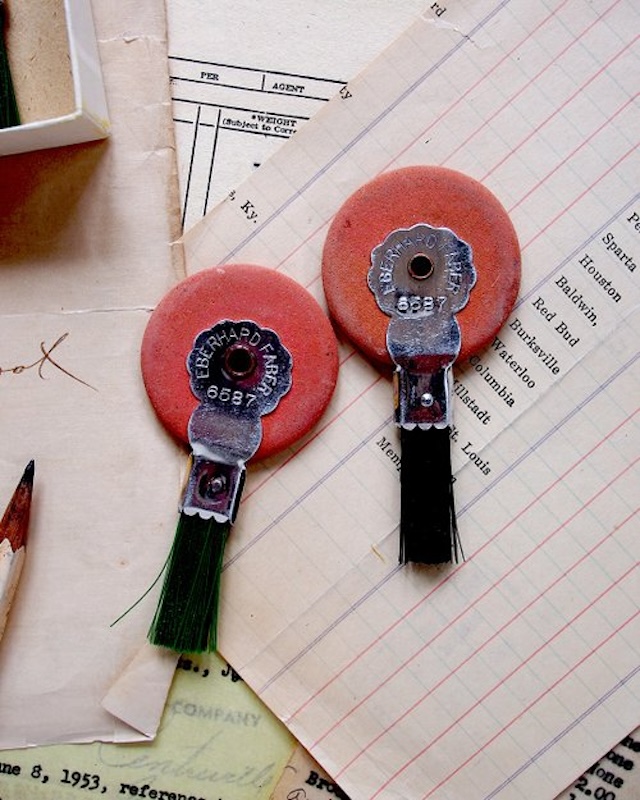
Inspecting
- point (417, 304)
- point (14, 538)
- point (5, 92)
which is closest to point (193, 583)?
point (14, 538)

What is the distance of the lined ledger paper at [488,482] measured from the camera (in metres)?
0.55

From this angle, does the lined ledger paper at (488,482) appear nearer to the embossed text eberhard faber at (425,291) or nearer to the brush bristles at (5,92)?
the embossed text eberhard faber at (425,291)

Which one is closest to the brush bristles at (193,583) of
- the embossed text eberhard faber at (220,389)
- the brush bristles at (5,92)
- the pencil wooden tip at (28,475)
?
the embossed text eberhard faber at (220,389)

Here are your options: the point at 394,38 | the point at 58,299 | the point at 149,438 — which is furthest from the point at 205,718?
the point at 394,38

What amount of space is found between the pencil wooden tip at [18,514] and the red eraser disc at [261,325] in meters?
0.10

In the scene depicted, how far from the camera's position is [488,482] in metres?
0.56

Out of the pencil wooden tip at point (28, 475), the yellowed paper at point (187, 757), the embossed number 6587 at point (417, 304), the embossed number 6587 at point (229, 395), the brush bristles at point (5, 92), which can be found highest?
the embossed number 6587 at point (417, 304)

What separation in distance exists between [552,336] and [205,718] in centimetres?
34

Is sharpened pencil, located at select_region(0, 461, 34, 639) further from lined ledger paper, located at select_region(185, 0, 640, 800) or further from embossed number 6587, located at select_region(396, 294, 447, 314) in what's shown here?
embossed number 6587, located at select_region(396, 294, 447, 314)

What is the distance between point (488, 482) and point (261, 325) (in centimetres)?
18

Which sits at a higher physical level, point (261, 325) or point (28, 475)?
point (261, 325)

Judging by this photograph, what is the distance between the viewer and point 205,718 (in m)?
0.57
